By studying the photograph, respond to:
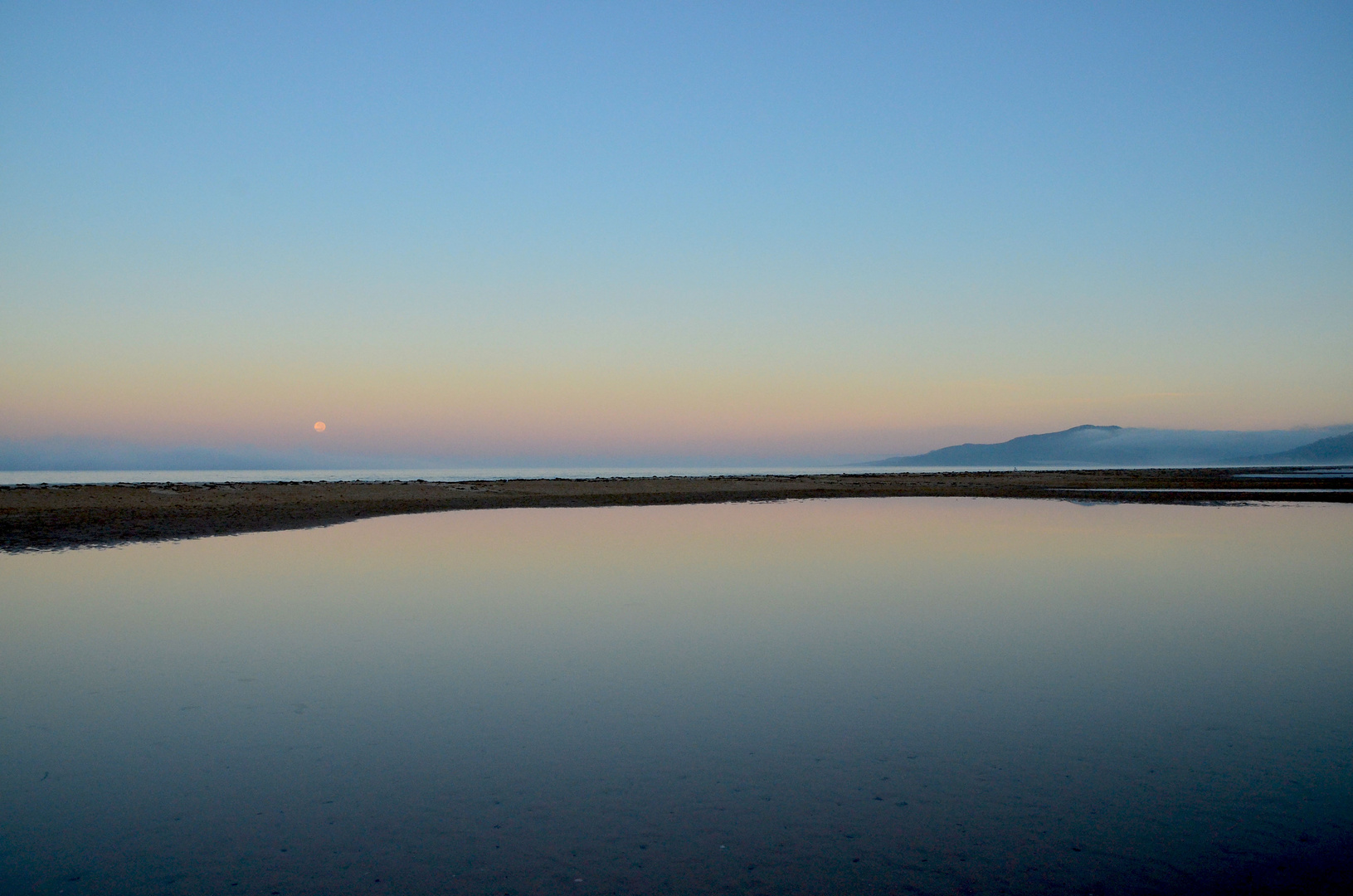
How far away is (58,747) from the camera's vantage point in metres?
7.63

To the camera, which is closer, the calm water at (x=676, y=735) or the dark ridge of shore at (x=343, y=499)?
the calm water at (x=676, y=735)

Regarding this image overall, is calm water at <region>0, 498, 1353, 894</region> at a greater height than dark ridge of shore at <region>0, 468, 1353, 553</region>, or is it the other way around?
dark ridge of shore at <region>0, 468, 1353, 553</region>

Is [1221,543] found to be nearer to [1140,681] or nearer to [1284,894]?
[1140,681]

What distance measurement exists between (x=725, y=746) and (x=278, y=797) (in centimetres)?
363

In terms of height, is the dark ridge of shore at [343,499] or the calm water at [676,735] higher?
the dark ridge of shore at [343,499]

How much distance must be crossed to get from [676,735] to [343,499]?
4857 centimetres

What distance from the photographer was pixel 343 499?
51.9 meters

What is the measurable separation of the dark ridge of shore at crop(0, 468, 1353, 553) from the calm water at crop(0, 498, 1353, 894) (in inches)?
588

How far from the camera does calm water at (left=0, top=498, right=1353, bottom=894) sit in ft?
17.8

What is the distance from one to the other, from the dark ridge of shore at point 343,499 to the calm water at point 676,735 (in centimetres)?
1494

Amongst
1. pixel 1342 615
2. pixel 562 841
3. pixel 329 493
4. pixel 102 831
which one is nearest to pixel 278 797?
pixel 102 831

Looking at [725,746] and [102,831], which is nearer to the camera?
[102,831]

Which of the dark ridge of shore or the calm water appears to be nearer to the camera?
the calm water

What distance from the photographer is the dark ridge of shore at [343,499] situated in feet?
102
